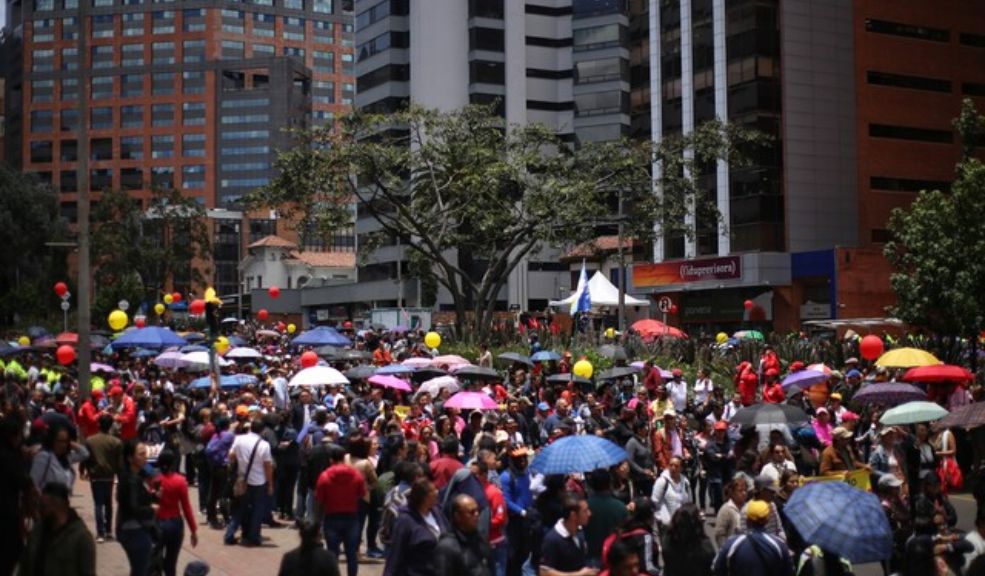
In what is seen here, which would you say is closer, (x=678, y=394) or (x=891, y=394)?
(x=891, y=394)

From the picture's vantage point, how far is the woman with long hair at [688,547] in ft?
27.0

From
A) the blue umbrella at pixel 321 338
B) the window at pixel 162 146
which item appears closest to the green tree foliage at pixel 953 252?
the blue umbrella at pixel 321 338

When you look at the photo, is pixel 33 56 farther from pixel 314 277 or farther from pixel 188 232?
pixel 188 232

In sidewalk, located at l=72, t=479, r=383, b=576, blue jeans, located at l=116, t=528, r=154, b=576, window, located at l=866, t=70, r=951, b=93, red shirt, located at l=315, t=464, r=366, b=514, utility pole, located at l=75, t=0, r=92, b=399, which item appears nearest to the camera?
blue jeans, located at l=116, t=528, r=154, b=576

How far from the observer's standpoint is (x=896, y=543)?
36.1ft

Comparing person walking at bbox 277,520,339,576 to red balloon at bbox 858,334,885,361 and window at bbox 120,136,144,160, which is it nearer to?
red balloon at bbox 858,334,885,361

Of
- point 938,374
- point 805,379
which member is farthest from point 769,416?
point 805,379

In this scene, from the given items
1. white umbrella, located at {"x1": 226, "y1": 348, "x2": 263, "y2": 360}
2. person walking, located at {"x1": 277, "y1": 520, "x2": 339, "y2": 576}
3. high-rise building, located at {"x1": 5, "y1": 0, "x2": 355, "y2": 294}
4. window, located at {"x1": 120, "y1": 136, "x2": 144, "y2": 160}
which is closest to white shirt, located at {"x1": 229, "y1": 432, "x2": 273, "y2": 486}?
person walking, located at {"x1": 277, "y1": 520, "x2": 339, "y2": 576}

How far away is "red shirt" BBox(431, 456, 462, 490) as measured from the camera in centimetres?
1117

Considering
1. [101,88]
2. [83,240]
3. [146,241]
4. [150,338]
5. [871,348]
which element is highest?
[101,88]

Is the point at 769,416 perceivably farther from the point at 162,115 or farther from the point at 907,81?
the point at 162,115

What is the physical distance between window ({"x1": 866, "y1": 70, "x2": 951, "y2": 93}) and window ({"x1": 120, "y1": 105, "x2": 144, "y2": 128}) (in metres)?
105

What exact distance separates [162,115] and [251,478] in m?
134

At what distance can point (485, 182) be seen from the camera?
34.8m
